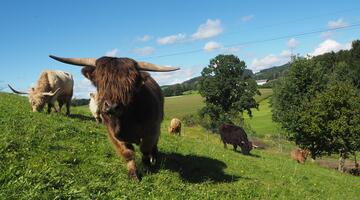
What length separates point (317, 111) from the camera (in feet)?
136

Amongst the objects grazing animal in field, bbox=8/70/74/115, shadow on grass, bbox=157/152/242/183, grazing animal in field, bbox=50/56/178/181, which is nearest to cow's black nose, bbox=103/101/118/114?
grazing animal in field, bbox=50/56/178/181

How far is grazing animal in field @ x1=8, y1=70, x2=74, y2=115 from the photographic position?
17234 millimetres

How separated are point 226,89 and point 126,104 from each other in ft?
229

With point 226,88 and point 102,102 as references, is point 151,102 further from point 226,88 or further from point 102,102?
point 226,88

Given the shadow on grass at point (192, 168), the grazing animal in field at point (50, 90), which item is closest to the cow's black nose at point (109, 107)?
the shadow on grass at point (192, 168)

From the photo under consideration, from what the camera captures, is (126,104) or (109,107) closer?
(109,107)

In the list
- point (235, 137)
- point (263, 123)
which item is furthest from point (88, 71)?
point (263, 123)

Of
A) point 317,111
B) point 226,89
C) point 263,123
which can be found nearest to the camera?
point 317,111

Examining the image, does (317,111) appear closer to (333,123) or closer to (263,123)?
(333,123)

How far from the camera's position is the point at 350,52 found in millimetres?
104000

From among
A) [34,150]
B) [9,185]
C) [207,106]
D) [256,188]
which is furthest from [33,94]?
[207,106]

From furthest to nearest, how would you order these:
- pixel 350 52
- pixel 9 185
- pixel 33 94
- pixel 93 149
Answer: pixel 350 52
pixel 33 94
pixel 93 149
pixel 9 185

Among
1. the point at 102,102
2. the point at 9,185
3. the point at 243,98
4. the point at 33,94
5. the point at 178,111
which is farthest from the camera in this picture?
the point at 178,111

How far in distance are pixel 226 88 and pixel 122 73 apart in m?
69.4
